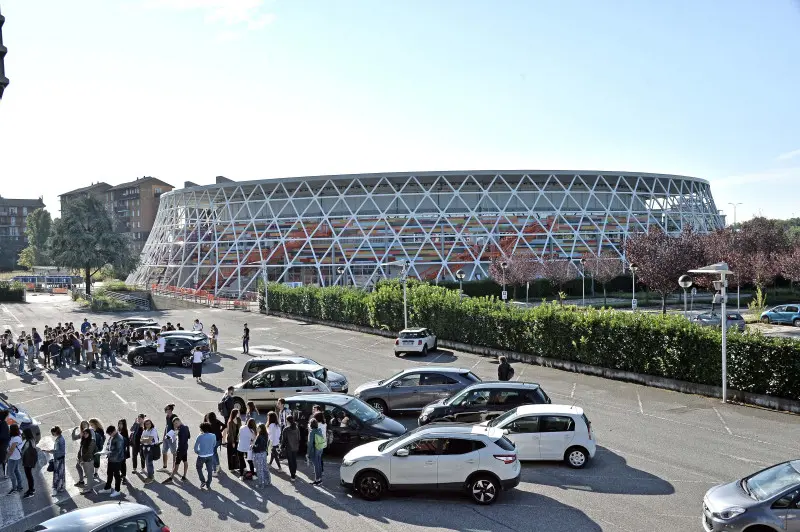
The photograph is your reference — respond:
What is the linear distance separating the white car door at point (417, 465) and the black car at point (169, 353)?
19.8 meters

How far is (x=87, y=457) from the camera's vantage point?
13.3m

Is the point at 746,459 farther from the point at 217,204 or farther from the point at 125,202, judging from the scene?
the point at 125,202

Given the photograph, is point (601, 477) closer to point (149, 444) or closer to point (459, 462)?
point (459, 462)

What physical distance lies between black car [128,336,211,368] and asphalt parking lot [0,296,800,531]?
3069 mm

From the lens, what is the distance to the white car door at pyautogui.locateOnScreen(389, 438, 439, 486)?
12.1m

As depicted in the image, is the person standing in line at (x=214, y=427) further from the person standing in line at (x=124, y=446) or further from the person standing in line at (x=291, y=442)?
the person standing in line at (x=124, y=446)

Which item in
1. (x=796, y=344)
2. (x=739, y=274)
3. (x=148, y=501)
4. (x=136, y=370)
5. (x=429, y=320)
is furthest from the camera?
(x=739, y=274)

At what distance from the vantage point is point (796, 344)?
18984 mm

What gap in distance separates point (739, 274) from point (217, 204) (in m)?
57.7

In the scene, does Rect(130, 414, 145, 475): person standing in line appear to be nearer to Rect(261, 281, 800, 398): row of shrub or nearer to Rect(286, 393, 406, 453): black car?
Rect(286, 393, 406, 453): black car

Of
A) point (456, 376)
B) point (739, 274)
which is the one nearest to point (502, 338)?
point (456, 376)

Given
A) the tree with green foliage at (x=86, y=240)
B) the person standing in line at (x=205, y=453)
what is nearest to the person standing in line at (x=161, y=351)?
the person standing in line at (x=205, y=453)

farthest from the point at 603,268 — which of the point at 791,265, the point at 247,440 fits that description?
the point at 247,440

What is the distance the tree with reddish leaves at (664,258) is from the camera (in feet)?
150
